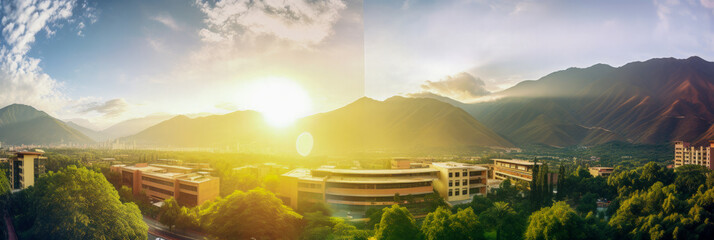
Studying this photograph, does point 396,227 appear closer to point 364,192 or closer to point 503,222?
point 503,222

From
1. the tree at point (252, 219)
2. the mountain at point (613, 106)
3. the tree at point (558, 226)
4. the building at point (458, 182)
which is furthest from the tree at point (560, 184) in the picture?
the mountain at point (613, 106)

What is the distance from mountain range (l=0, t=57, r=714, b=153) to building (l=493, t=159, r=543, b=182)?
87.0ft

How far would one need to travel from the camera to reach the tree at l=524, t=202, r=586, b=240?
10031 mm

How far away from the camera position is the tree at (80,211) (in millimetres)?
7414

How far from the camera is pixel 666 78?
93625mm

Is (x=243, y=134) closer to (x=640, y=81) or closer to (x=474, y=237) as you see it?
(x=474, y=237)

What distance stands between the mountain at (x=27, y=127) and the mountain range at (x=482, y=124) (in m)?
0.14

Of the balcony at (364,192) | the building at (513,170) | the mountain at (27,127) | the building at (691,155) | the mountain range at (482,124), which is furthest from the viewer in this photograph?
the mountain range at (482,124)

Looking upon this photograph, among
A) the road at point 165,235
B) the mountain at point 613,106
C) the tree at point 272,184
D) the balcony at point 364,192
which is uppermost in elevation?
the mountain at point 613,106

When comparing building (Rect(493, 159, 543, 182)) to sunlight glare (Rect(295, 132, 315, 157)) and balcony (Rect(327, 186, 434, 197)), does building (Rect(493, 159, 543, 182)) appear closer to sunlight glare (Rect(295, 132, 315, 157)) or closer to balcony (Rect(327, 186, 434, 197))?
balcony (Rect(327, 186, 434, 197))

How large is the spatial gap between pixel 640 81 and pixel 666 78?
21.9 ft

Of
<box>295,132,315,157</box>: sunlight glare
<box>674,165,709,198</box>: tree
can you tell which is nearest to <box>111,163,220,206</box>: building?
<box>674,165,709,198</box>: tree

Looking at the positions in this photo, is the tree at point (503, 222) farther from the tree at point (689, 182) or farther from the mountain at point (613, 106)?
the mountain at point (613, 106)

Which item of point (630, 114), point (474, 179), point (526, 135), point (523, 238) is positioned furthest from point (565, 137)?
point (523, 238)
